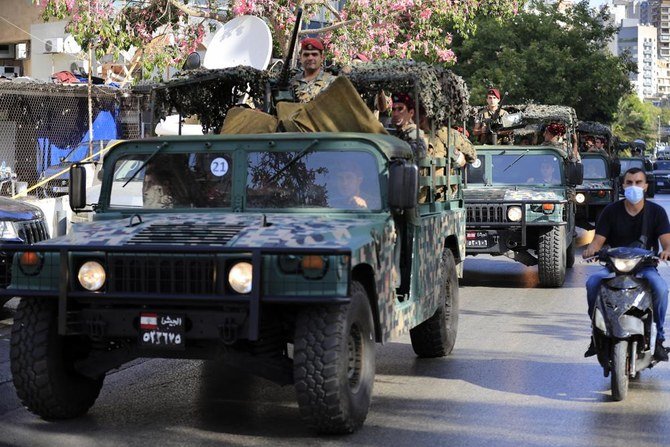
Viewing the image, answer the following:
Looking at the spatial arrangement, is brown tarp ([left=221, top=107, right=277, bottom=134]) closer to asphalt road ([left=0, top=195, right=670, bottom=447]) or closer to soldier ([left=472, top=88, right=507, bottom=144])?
asphalt road ([left=0, top=195, right=670, bottom=447])

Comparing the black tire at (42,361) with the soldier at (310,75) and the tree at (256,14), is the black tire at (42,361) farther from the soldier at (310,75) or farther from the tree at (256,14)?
the tree at (256,14)

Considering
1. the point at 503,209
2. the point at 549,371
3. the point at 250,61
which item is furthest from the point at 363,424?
the point at 503,209

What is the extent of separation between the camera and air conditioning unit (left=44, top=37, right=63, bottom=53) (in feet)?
96.5

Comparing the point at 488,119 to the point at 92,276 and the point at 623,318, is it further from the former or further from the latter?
the point at 92,276

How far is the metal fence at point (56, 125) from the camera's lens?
78.8ft

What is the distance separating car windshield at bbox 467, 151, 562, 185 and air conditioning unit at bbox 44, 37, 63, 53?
14.9 metres

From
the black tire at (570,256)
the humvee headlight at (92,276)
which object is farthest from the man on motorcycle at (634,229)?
the black tire at (570,256)

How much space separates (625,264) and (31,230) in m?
6.27

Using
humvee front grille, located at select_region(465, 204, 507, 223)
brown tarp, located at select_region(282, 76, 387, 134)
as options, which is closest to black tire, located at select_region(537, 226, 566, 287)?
humvee front grille, located at select_region(465, 204, 507, 223)

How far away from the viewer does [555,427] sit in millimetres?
7426

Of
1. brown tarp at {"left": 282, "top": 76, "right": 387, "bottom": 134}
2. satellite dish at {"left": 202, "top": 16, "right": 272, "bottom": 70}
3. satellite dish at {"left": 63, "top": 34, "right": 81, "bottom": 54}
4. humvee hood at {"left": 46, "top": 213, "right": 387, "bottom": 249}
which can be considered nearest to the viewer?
humvee hood at {"left": 46, "top": 213, "right": 387, "bottom": 249}

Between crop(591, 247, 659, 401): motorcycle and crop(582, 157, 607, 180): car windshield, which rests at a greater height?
crop(582, 157, 607, 180): car windshield

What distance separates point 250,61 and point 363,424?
24.5 ft

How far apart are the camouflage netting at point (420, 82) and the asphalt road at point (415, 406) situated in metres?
2.00
